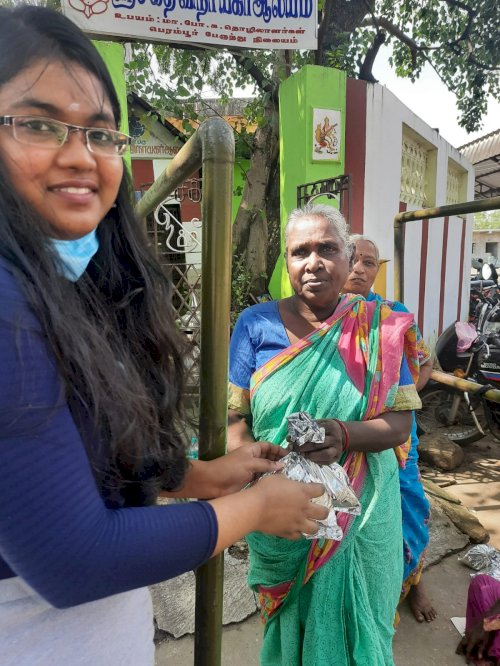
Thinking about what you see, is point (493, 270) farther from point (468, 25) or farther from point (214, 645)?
point (214, 645)

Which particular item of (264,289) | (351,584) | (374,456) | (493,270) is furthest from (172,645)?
(493,270)

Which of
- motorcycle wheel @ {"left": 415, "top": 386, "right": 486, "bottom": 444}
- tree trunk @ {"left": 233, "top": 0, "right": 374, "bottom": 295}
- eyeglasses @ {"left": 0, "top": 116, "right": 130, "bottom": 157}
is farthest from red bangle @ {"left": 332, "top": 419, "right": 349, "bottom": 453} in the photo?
tree trunk @ {"left": 233, "top": 0, "right": 374, "bottom": 295}

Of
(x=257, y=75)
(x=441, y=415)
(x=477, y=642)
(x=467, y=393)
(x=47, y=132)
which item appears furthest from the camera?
(x=257, y=75)

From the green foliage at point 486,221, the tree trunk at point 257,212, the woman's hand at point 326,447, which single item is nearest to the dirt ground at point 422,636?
the woman's hand at point 326,447

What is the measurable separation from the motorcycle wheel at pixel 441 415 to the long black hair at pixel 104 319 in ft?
14.5

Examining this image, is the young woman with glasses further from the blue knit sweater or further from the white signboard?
the white signboard

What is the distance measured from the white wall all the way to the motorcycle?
43.5 inches

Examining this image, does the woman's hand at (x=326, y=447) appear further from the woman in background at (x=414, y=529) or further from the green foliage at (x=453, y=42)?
the green foliage at (x=453, y=42)

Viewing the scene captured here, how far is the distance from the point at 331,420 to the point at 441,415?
433cm

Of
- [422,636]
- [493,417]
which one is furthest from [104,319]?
[493,417]

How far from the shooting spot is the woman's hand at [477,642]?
1920 millimetres

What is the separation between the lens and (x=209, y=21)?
4.25 meters

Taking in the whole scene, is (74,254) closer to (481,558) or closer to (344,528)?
(344,528)

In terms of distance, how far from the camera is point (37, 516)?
546mm
